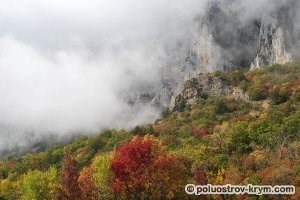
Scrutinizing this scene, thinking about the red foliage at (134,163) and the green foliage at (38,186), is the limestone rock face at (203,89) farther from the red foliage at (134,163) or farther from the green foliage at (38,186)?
the red foliage at (134,163)

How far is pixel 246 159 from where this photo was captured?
2938 inches

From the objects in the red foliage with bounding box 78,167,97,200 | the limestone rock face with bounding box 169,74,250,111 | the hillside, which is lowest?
the red foliage with bounding box 78,167,97,200

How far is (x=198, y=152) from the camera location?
8219 cm

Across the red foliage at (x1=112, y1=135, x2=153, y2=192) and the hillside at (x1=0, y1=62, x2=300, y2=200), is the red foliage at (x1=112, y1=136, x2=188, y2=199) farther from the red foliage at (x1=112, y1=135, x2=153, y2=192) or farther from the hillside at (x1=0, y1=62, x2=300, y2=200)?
the hillside at (x1=0, y1=62, x2=300, y2=200)

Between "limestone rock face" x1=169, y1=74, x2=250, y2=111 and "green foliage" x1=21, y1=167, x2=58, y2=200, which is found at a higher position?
"limestone rock face" x1=169, y1=74, x2=250, y2=111

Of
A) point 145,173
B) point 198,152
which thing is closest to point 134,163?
point 145,173

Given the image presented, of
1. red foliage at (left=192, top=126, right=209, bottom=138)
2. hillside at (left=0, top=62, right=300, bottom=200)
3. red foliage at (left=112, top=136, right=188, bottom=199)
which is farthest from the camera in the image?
red foliage at (left=192, top=126, right=209, bottom=138)

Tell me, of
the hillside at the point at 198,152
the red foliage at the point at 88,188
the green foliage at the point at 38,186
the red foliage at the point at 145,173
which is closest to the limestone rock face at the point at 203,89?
the hillside at the point at 198,152

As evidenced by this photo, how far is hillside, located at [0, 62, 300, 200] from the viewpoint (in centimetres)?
6022

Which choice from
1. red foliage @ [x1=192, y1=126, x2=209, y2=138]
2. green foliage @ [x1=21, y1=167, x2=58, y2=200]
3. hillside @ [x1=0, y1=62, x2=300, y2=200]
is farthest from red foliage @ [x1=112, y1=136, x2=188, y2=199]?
red foliage @ [x1=192, y1=126, x2=209, y2=138]

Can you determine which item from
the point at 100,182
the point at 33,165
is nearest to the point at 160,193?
the point at 100,182

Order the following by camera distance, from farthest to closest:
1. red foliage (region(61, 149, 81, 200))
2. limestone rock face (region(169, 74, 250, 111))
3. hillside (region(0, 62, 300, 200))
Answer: limestone rock face (region(169, 74, 250, 111)), hillside (region(0, 62, 300, 200)), red foliage (region(61, 149, 81, 200))

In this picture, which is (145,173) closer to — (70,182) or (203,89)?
(70,182)

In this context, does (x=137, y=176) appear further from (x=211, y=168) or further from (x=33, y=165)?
(x=33, y=165)
